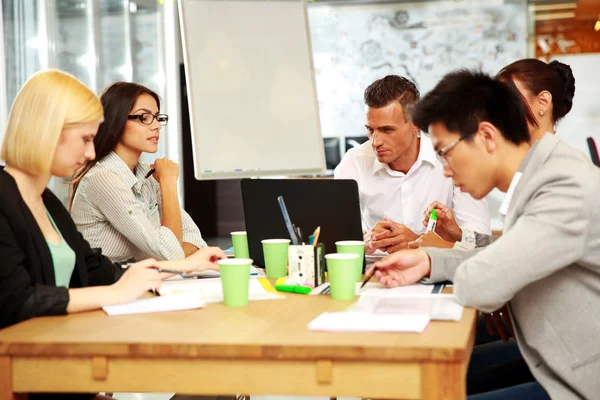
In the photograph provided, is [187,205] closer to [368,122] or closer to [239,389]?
[368,122]

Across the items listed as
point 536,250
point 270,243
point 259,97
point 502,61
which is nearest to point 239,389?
point 536,250

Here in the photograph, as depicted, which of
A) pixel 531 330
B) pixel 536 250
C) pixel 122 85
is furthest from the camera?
→ pixel 122 85

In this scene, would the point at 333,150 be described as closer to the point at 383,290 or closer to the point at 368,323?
the point at 383,290

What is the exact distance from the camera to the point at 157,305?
5.38 feet

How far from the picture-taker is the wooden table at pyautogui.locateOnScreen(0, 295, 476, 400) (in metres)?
1.28

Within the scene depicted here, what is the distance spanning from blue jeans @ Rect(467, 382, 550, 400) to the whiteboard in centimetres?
134

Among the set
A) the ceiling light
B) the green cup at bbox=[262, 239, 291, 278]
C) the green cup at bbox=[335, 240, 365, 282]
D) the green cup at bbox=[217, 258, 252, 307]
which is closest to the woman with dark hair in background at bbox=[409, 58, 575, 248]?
the green cup at bbox=[335, 240, 365, 282]

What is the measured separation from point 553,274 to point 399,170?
150 centimetres

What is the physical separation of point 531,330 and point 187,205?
17.4 feet

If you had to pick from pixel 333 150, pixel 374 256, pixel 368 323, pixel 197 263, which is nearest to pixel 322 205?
pixel 374 256

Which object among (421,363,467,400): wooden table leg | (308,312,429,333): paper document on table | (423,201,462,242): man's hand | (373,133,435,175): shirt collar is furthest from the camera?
(373,133,435,175): shirt collar

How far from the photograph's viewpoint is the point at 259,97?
109 inches

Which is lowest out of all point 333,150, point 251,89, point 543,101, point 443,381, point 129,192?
point 443,381

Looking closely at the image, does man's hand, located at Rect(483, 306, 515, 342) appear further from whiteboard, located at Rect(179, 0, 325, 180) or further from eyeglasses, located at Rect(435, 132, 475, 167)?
whiteboard, located at Rect(179, 0, 325, 180)
